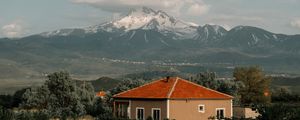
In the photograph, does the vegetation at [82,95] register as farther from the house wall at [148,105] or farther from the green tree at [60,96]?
the house wall at [148,105]

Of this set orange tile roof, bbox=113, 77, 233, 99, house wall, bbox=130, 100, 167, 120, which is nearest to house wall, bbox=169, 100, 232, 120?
orange tile roof, bbox=113, 77, 233, 99

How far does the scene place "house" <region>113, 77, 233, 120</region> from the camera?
170ft

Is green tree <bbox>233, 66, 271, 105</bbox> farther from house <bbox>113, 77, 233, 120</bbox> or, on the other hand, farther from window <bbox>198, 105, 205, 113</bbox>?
window <bbox>198, 105, 205, 113</bbox>

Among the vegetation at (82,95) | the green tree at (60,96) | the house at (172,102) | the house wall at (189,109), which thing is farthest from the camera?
the green tree at (60,96)

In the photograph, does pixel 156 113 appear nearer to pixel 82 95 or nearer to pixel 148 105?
pixel 148 105

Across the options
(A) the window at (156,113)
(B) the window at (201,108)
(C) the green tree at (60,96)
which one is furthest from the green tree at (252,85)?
(A) the window at (156,113)

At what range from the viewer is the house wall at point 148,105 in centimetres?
5156

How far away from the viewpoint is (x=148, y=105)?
52.8 meters

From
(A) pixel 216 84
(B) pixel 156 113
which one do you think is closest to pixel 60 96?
(B) pixel 156 113

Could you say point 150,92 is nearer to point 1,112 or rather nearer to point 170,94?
point 170,94

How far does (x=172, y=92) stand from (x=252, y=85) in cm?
3775

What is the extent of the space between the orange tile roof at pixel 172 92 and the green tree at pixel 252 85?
2916 centimetres

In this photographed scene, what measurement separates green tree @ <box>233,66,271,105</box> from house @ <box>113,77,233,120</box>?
29470 millimetres

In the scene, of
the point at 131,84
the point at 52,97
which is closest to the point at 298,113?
the point at 52,97
